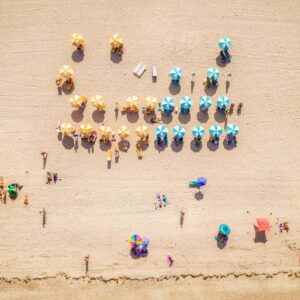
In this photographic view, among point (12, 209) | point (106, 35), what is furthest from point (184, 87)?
point (12, 209)

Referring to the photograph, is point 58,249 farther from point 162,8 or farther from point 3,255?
point 162,8

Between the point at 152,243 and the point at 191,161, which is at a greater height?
the point at 191,161

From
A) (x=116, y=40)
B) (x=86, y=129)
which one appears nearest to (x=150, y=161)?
(x=86, y=129)

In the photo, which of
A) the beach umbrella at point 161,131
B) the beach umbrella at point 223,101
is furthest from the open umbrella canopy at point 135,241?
the beach umbrella at point 223,101

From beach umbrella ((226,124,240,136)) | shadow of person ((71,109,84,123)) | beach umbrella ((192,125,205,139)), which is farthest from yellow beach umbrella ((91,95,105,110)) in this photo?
beach umbrella ((226,124,240,136))

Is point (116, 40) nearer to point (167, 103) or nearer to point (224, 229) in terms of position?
point (167, 103)

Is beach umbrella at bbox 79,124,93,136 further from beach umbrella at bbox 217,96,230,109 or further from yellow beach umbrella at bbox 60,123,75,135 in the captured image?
beach umbrella at bbox 217,96,230,109

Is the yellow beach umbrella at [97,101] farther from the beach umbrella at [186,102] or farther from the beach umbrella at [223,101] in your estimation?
the beach umbrella at [223,101]
